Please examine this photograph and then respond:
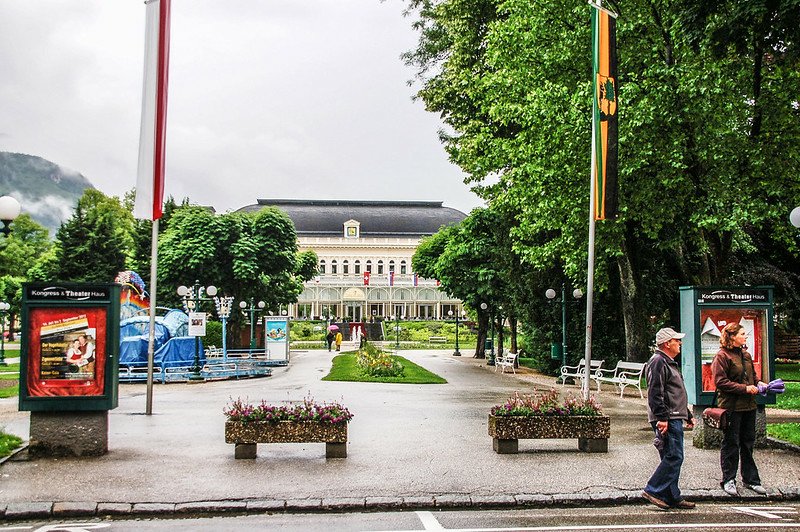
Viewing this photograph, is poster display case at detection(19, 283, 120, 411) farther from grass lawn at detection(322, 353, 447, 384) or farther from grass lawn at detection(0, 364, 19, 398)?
grass lawn at detection(322, 353, 447, 384)

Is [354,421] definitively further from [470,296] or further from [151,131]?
[470,296]

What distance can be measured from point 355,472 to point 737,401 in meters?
4.52

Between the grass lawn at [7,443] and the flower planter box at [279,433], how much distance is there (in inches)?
122

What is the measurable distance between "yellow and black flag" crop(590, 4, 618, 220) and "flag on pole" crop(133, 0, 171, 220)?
782cm

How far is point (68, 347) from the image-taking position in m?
10.9

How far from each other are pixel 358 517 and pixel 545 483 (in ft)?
7.95

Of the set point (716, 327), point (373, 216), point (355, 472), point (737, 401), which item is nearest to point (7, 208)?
point (355, 472)

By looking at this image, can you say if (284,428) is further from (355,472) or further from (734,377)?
(734,377)

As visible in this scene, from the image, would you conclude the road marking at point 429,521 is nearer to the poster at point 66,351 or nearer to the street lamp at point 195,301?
the poster at point 66,351

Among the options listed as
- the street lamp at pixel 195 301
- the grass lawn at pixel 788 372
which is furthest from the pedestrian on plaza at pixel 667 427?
the grass lawn at pixel 788 372

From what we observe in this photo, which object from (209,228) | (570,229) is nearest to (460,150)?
(570,229)

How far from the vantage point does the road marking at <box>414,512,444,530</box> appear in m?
7.45

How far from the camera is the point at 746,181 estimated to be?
18953mm

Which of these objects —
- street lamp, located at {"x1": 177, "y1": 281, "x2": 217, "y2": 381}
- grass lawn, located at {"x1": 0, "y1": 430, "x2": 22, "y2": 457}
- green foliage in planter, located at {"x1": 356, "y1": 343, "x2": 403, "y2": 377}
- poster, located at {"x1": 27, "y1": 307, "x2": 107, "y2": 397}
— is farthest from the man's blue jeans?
street lamp, located at {"x1": 177, "y1": 281, "x2": 217, "y2": 381}
